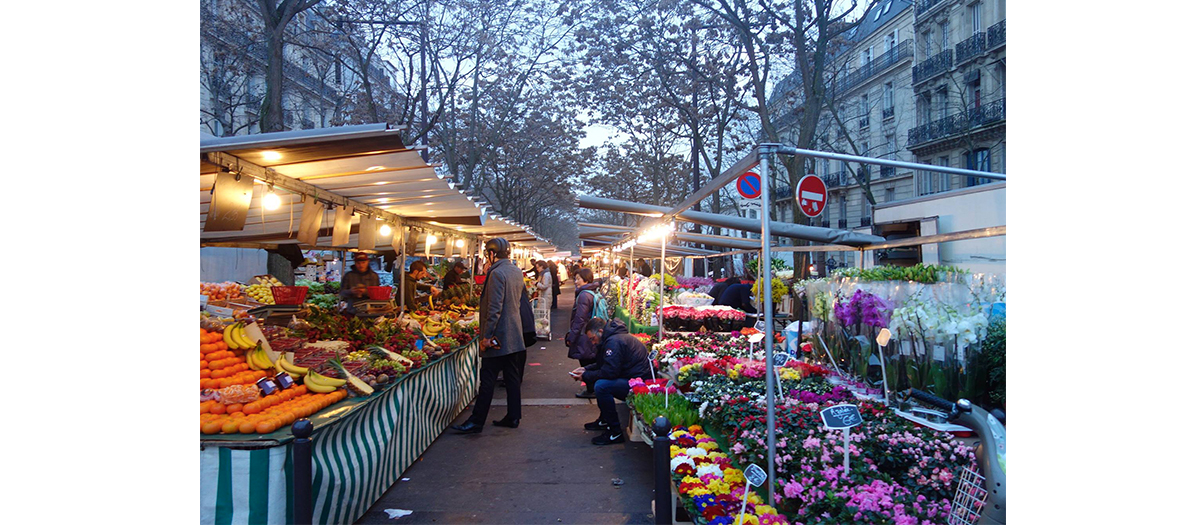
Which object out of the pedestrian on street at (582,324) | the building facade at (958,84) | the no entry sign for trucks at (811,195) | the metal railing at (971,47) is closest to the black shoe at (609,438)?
the pedestrian on street at (582,324)

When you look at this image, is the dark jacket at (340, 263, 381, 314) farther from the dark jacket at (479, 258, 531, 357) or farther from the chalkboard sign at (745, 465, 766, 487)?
the chalkboard sign at (745, 465, 766, 487)

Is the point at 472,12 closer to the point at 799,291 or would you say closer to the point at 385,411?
the point at 799,291

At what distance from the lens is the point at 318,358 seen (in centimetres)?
535

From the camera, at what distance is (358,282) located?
30.3 ft

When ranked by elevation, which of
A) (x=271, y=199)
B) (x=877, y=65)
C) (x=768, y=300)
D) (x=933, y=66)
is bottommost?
(x=768, y=300)

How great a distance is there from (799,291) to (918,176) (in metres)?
25.3

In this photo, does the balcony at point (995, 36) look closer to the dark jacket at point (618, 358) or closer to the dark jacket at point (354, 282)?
the dark jacket at point (618, 358)

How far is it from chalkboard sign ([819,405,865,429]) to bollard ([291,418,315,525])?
2.75m

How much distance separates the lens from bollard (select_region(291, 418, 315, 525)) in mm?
3166

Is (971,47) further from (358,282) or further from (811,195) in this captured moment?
(358,282)

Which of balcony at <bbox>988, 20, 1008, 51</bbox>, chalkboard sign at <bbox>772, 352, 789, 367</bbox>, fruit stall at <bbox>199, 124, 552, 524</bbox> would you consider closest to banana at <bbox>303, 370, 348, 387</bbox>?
fruit stall at <bbox>199, 124, 552, 524</bbox>

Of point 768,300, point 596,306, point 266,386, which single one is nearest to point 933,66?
point 596,306

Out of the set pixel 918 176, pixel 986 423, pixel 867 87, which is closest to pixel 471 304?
Result: pixel 986 423

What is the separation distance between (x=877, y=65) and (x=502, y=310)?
3057 centimetres
